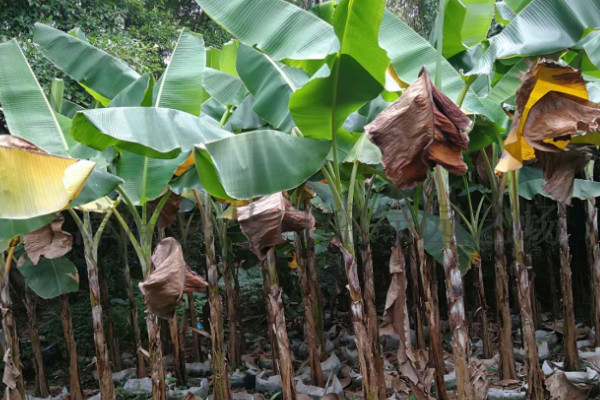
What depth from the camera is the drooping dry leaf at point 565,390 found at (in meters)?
4.50

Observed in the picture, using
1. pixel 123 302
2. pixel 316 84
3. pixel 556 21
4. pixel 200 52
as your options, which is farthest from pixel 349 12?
pixel 123 302

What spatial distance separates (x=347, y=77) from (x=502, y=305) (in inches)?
125

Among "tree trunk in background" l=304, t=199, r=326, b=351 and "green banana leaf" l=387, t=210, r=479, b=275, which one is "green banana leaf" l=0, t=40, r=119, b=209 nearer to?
"tree trunk in background" l=304, t=199, r=326, b=351

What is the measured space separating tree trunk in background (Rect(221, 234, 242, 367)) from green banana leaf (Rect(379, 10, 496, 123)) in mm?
3347

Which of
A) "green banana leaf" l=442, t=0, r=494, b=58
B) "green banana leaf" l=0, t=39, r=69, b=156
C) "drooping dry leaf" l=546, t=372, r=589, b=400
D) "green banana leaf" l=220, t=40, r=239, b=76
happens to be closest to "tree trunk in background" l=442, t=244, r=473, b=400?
"green banana leaf" l=442, t=0, r=494, b=58

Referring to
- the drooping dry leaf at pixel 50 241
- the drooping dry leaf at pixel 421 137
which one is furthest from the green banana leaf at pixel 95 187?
the drooping dry leaf at pixel 421 137

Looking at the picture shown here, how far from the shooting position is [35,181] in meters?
2.79

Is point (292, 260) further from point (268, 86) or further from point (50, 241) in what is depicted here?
point (268, 86)

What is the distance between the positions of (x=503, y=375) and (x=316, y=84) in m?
3.84

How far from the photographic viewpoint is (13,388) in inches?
191

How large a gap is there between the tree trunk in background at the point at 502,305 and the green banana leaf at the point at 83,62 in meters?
3.62

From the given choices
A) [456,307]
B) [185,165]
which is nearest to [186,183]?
[185,165]

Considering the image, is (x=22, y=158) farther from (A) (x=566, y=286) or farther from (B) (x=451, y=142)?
(A) (x=566, y=286)

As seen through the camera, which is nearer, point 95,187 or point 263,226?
point 263,226
